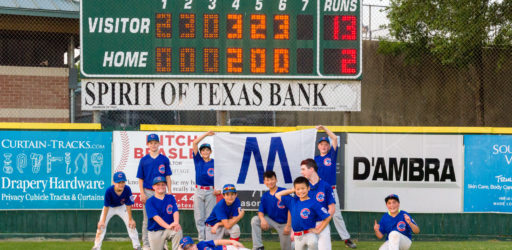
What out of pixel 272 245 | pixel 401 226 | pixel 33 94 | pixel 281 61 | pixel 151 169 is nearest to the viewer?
pixel 401 226

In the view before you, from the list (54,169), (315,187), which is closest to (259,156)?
(315,187)

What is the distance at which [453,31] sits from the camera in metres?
17.7

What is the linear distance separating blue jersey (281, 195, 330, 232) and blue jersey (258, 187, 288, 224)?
1.00 meters

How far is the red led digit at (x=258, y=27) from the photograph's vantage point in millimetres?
10664

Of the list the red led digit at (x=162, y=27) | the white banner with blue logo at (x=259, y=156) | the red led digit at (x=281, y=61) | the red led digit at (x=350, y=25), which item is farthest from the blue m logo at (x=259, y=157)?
the red led digit at (x=350, y=25)

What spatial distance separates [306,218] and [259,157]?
8.09 ft

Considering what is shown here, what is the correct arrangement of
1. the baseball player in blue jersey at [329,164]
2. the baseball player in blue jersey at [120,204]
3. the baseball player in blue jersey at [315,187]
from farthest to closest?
the baseball player in blue jersey at [329,164], the baseball player in blue jersey at [120,204], the baseball player in blue jersey at [315,187]

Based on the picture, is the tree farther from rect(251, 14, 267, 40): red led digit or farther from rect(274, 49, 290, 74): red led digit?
rect(251, 14, 267, 40): red led digit

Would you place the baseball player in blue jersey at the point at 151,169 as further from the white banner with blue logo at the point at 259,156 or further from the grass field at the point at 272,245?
the grass field at the point at 272,245

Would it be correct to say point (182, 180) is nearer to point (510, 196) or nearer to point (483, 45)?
point (510, 196)

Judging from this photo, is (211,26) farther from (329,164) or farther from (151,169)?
(329,164)

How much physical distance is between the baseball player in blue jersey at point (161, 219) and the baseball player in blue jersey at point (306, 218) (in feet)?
5.04

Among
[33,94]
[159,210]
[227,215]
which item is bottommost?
[227,215]

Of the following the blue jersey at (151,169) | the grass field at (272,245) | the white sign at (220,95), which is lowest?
the grass field at (272,245)
